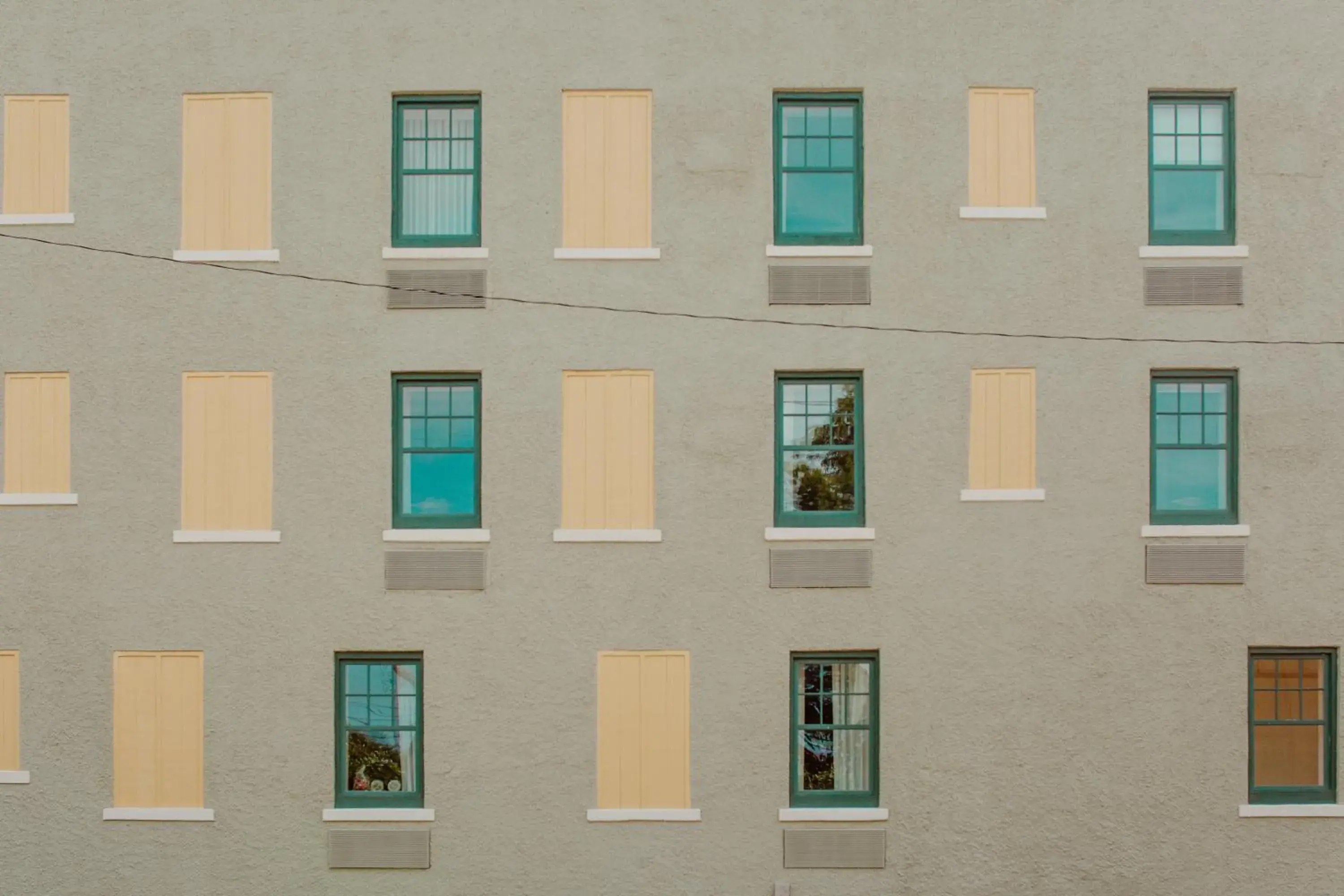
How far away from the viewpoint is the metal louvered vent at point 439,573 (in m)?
12.1

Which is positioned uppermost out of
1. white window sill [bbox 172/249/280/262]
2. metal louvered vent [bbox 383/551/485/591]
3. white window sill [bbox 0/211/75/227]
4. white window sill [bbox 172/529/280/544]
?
white window sill [bbox 0/211/75/227]

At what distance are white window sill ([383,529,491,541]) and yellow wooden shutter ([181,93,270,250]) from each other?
3.58m

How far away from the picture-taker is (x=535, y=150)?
12.3 metres

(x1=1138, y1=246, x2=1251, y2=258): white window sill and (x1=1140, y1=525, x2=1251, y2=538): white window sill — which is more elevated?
(x1=1138, y1=246, x2=1251, y2=258): white window sill

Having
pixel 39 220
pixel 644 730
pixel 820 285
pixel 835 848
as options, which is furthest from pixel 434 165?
pixel 835 848

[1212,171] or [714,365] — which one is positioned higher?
[1212,171]

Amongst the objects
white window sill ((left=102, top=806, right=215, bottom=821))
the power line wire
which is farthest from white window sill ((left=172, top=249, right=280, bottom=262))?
white window sill ((left=102, top=806, right=215, bottom=821))

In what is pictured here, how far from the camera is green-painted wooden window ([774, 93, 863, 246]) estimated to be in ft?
40.8

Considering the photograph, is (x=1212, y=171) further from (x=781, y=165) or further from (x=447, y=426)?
(x=447, y=426)

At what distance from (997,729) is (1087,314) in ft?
14.2

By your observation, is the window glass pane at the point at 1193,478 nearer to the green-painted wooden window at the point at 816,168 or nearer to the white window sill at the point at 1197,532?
the white window sill at the point at 1197,532

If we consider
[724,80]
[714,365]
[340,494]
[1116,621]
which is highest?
[724,80]

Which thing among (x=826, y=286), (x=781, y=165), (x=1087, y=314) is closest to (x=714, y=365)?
(x=826, y=286)

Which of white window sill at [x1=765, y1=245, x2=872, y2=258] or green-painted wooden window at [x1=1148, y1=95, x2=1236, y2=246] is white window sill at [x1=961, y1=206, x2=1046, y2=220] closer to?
white window sill at [x1=765, y1=245, x2=872, y2=258]
